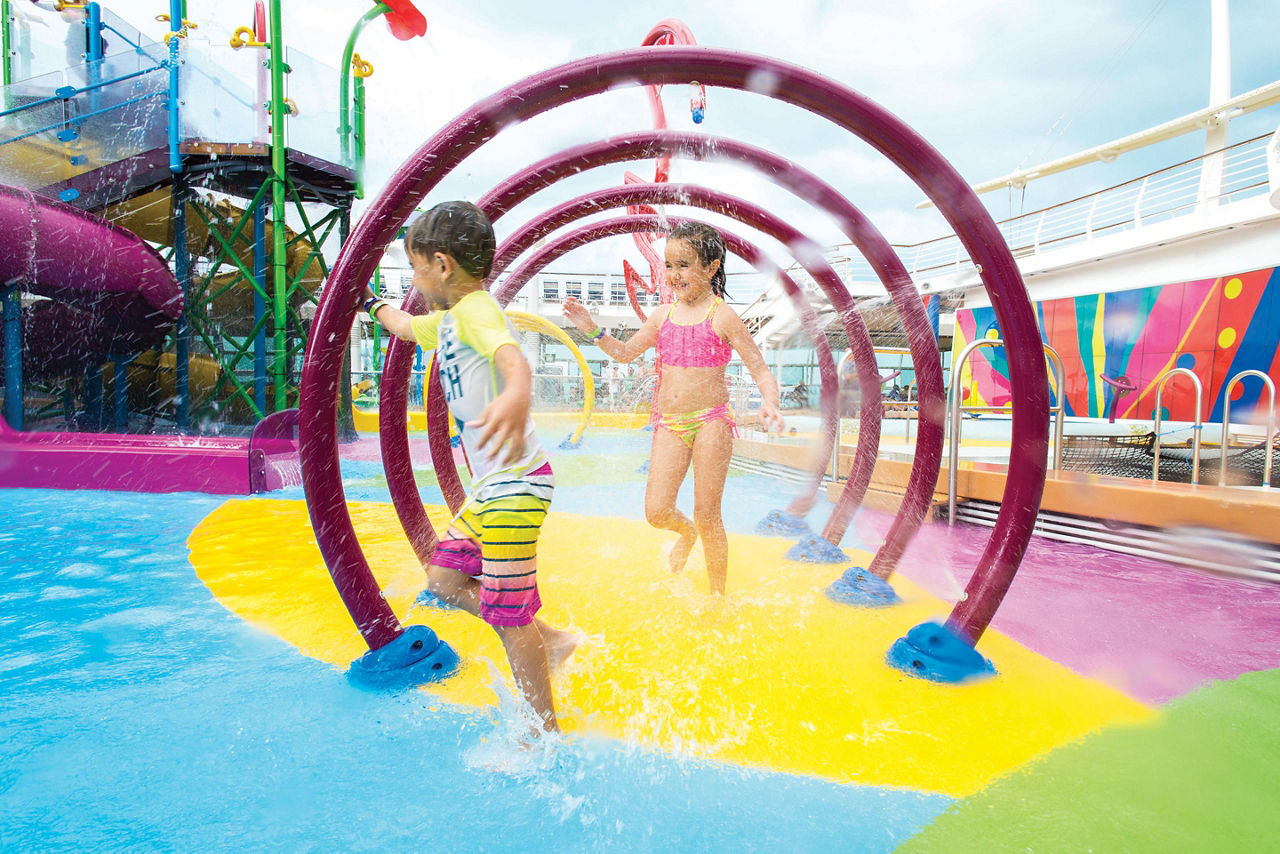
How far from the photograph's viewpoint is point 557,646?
229cm

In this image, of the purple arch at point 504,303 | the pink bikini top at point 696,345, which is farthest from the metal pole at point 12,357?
the pink bikini top at point 696,345

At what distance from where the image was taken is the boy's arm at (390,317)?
2.13m

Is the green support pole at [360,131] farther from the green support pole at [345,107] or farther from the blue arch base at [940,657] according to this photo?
the blue arch base at [940,657]

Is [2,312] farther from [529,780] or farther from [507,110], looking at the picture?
[529,780]

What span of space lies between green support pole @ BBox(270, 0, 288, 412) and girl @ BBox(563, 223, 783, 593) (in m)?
7.06

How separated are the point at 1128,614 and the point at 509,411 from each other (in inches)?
124

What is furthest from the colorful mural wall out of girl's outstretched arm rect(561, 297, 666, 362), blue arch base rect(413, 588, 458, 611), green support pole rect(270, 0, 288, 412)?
green support pole rect(270, 0, 288, 412)

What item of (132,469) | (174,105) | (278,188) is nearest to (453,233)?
(132,469)

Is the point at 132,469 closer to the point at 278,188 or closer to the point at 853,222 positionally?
the point at 278,188

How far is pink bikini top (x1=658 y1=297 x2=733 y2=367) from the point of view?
9.80 ft

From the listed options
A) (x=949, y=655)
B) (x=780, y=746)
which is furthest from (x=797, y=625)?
(x=780, y=746)

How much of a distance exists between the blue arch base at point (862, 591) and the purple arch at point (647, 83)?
2.61 ft

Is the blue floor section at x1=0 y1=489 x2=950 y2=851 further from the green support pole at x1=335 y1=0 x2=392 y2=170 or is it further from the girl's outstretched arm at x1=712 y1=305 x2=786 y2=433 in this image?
the green support pole at x1=335 y1=0 x2=392 y2=170

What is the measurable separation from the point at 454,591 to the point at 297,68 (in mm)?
9011
